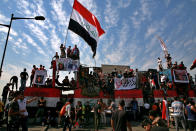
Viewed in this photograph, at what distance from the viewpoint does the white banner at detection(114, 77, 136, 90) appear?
1233cm

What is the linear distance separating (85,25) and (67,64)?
4.49 metres

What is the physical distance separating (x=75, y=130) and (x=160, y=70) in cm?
1317

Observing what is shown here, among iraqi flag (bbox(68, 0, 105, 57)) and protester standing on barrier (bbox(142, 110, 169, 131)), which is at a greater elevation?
iraqi flag (bbox(68, 0, 105, 57))

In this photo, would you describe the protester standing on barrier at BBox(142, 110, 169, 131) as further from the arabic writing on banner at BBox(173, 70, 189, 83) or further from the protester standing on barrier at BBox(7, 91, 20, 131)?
the arabic writing on banner at BBox(173, 70, 189, 83)

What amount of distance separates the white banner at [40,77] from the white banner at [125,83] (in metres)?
6.95

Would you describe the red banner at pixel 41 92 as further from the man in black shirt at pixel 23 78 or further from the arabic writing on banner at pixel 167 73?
the arabic writing on banner at pixel 167 73

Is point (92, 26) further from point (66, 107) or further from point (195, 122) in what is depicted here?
point (195, 122)

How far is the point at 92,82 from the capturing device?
12438 mm

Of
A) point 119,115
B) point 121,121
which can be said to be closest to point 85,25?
point 119,115

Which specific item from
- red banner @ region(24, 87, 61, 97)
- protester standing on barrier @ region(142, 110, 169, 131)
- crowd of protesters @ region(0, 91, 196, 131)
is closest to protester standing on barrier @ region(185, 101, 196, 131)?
crowd of protesters @ region(0, 91, 196, 131)

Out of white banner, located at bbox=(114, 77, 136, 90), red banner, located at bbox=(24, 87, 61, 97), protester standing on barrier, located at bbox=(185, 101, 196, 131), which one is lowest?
protester standing on barrier, located at bbox=(185, 101, 196, 131)

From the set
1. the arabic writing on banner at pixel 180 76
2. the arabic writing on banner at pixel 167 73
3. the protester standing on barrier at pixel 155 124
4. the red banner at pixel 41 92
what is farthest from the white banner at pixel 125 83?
the protester standing on barrier at pixel 155 124

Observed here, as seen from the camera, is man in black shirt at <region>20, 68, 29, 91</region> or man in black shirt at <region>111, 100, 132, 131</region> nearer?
man in black shirt at <region>111, 100, 132, 131</region>

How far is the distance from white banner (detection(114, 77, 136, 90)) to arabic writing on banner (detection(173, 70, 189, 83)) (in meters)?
5.28
